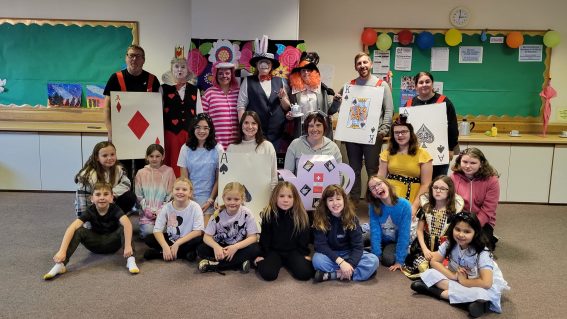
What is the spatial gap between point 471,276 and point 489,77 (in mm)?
3432

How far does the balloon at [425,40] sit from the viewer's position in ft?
17.6

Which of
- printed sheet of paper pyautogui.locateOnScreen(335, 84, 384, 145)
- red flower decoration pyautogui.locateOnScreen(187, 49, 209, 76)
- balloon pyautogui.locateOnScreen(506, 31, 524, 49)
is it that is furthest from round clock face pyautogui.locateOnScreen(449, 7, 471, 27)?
red flower decoration pyautogui.locateOnScreen(187, 49, 209, 76)

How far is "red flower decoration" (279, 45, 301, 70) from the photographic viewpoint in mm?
4508

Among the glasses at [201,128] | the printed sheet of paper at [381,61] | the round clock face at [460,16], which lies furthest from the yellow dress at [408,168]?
the round clock face at [460,16]

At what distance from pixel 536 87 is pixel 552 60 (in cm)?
35

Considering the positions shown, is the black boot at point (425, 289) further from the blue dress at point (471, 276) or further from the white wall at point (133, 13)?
the white wall at point (133, 13)

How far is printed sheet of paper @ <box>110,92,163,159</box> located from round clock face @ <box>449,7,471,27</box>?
3.46m

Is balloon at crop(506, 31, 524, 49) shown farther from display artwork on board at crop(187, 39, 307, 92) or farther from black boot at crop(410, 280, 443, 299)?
black boot at crop(410, 280, 443, 299)

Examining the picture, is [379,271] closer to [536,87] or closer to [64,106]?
[536,87]

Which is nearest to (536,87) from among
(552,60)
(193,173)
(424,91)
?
(552,60)

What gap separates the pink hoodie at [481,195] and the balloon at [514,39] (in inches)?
98.1

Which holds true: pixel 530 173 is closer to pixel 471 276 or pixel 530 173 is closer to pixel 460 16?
pixel 460 16

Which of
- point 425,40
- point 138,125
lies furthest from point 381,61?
point 138,125

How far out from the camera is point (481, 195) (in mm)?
3605
